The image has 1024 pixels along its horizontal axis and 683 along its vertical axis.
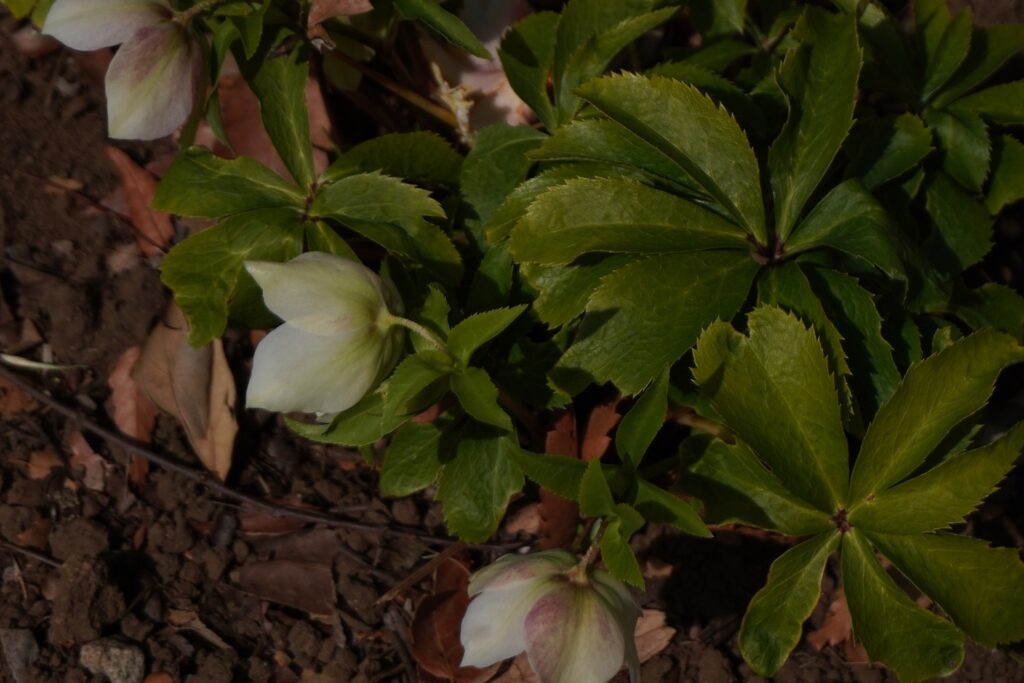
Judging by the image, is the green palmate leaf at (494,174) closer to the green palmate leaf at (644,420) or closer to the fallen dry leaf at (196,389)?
the green palmate leaf at (644,420)

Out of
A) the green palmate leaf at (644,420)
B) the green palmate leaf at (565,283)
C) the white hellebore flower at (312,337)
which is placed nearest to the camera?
the white hellebore flower at (312,337)

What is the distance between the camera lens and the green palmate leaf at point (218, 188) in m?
1.23

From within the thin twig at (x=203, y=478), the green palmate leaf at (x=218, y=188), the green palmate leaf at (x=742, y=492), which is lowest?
the thin twig at (x=203, y=478)

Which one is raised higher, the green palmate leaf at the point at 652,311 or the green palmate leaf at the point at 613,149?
the green palmate leaf at the point at 613,149

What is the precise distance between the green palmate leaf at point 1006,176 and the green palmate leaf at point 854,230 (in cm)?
31

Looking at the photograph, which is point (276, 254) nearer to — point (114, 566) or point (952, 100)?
point (114, 566)

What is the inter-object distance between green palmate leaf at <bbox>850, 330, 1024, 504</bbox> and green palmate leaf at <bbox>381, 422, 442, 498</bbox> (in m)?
0.44

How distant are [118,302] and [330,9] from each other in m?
0.68

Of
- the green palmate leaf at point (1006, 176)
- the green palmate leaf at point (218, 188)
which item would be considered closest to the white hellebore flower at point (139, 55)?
the green palmate leaf at point (218, 188)

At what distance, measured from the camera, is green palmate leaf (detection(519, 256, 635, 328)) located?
113 centimetres

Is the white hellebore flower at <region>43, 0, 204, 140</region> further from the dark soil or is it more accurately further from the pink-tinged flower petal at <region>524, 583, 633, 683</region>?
the pink-tinged flower petal at <region>524, 583, 633, 683</region>

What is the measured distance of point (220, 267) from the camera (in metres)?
1.21

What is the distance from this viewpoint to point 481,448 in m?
1.15

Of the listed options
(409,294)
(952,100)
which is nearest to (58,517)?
(409,294)
